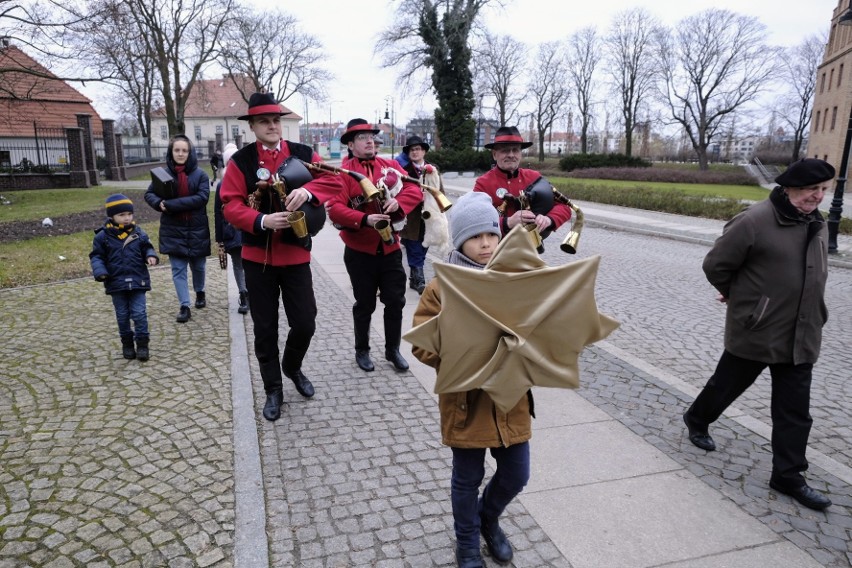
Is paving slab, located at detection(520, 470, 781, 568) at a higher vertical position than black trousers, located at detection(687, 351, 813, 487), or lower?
lower

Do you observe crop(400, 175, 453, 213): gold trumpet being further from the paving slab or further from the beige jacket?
the beige jacket

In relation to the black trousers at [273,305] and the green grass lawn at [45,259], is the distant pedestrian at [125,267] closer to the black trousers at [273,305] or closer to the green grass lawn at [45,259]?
the black trousers at [273,305]

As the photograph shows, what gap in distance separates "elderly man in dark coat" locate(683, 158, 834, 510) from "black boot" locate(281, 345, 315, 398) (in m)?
3.18

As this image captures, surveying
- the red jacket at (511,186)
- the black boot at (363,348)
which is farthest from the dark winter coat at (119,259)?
the red jacket at (511,186)

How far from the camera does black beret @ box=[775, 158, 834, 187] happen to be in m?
3.48

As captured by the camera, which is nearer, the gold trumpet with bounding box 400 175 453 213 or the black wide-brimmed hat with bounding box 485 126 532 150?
the black wide-brimmed hat with bounding box 485 126 532 150

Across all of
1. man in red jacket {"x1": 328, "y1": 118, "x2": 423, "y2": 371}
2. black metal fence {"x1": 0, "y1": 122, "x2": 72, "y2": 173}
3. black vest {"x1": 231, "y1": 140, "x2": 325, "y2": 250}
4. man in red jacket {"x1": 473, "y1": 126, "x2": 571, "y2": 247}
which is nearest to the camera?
black vest {"x1": 231, "y1": 140, "x2": 325, "y2": 250}

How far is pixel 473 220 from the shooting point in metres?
2.77

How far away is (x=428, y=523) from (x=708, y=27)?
63.4m

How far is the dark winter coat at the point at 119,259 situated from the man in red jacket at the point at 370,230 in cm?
198

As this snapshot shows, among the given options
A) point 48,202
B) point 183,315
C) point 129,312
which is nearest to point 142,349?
point 129,312

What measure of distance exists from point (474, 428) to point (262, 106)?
9.40 feet

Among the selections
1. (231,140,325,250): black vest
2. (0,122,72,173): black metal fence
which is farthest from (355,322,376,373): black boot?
(0,122,72,173): black metal fence

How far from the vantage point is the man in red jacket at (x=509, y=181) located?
518 cm
